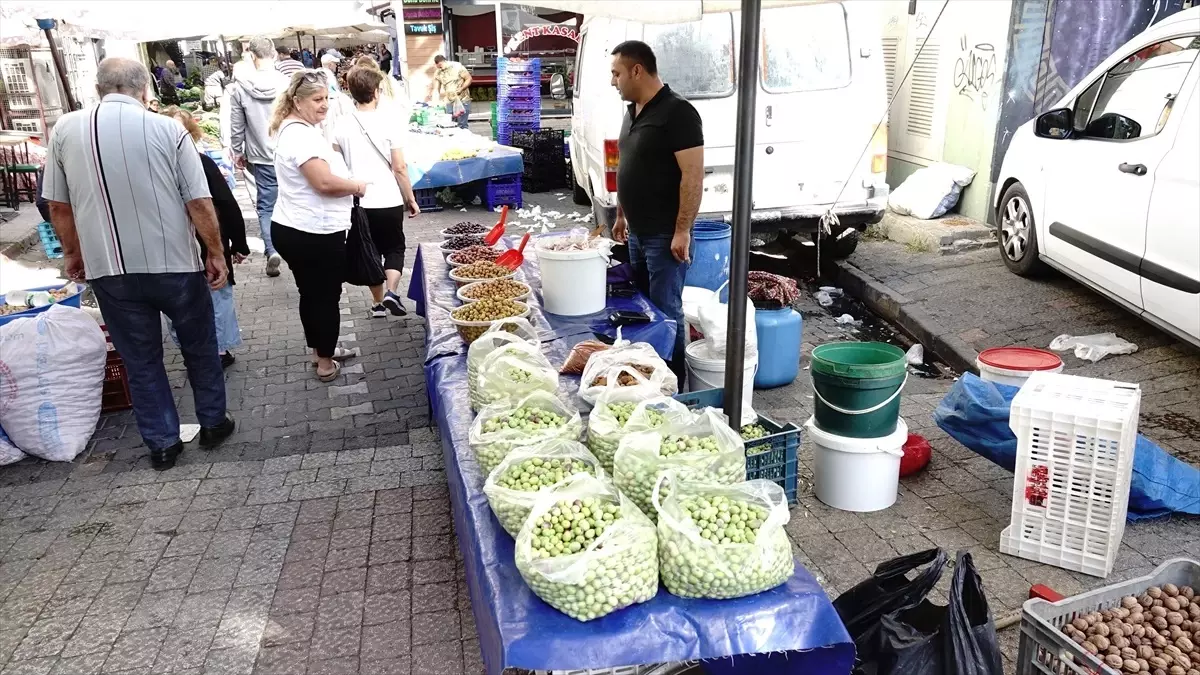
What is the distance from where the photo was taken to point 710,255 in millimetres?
5797

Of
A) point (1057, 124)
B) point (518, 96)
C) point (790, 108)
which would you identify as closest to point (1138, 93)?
point (1057, 124)

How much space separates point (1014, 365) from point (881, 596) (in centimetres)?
209

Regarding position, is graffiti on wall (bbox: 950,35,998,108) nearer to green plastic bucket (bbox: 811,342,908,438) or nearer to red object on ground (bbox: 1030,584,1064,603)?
green plastic bucket (bbox: 811,342,908,438)

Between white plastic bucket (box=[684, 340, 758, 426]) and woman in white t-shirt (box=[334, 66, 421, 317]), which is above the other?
woman in white t-shirt (box=[334, 66, 421, 317])

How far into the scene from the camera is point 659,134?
4.49 metres

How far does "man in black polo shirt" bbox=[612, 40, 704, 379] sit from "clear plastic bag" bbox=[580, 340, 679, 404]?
1387 mm

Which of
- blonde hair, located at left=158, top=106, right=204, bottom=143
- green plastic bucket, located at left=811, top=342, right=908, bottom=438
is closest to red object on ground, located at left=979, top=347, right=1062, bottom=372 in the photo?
green plastic bucket, located at left=811, top=342, right=908, bottom=438

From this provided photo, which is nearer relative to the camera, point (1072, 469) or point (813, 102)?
point (1072, 469)

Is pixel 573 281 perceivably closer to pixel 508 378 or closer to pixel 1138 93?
pixel 508 378

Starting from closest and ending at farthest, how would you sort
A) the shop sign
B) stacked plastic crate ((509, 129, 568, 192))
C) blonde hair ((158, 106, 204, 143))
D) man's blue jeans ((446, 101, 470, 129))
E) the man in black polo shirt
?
the man in black polo shirt → blonde hair ((158, 106, 204, 143)) → stacked plastic crate ((509, 129, 568, 192)) → man's blue jeans ((446, 101, 470, 129)) → the shop sign

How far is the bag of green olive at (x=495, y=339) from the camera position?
3402 mm

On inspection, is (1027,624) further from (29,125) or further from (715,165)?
(29,125)

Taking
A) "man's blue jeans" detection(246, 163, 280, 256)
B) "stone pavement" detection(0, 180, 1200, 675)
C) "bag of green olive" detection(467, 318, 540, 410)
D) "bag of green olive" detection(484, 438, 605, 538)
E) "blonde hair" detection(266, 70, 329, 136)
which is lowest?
"stone pavement" detection(0, 180, 1200, 675)

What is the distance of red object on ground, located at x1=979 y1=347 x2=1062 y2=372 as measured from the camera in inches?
161
